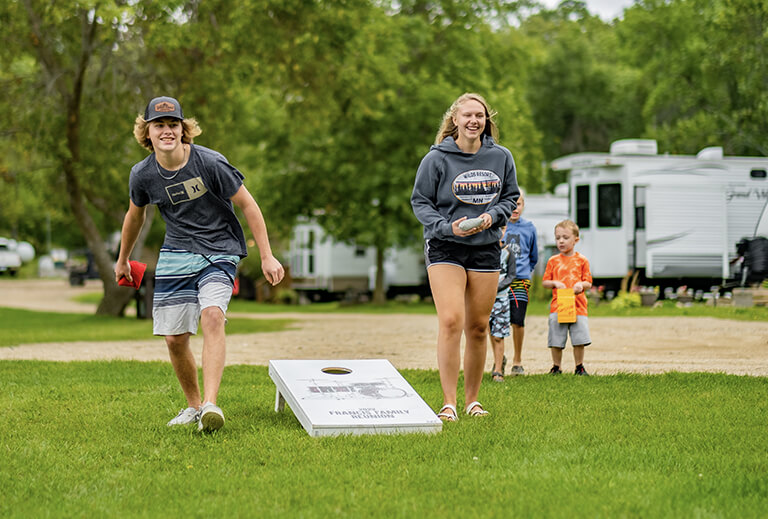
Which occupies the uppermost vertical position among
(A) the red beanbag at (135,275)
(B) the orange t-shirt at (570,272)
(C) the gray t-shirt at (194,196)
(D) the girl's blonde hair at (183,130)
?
(D) the girl's blonde hair at (183,130)

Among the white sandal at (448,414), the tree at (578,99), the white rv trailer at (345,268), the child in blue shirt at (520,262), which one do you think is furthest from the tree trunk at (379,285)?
the white sandal at (448,414)

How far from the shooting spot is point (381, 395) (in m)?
6.23

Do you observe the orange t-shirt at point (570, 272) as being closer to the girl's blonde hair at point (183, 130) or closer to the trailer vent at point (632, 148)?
the girl's blonde hair at point (183, 130)

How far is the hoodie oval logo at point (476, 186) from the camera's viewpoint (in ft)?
20.2

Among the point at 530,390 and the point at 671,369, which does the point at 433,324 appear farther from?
the point at 530,390

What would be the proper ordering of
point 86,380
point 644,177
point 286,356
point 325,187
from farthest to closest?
point 325,187, point 644,177, point 286,356, point 86,380

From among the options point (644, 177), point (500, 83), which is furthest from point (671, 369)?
point (500, 83)

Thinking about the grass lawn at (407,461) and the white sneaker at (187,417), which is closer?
the grass lawn at (407,461)

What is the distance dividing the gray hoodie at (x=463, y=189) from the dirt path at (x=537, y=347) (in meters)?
3.61

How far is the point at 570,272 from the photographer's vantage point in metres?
9.09

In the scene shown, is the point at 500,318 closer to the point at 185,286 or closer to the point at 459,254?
the point at 459,254

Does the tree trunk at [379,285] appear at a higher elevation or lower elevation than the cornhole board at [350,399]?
lower

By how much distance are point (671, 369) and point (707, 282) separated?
47.3 feet

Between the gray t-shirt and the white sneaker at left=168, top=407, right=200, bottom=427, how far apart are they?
41.7 inches
